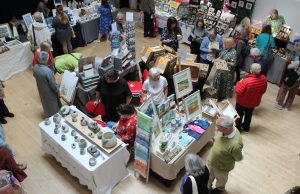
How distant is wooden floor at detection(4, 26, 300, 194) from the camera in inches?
186

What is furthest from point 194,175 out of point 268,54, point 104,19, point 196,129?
point 104,19

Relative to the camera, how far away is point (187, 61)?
6363mm

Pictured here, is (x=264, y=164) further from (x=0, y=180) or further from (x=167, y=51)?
(x=0, y=180)

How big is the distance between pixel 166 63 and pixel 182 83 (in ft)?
2.29

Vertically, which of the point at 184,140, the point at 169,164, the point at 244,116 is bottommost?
the point at 244,116

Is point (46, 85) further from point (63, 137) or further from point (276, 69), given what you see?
point (276, 69)

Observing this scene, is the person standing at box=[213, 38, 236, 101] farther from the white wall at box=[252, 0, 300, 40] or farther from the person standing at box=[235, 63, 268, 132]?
the white wall at box=[252, 0, 300, 40]

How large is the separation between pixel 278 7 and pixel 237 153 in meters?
5.35

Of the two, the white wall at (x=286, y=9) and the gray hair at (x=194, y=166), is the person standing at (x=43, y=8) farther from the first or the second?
the gray hair at (x=194, y=166)

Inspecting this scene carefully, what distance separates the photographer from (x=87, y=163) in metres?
4.15

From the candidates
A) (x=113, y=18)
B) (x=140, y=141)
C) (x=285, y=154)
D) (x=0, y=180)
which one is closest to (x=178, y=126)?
(x=140, y=141)

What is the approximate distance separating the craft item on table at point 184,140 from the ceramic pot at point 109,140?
100 centimetres

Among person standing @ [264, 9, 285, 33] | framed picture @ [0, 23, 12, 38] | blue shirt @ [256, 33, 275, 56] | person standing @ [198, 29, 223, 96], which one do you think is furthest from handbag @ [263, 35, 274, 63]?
framed picture @ [0, 23, 12, 38]

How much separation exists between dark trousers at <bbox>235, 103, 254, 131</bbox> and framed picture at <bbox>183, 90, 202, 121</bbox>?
0.97 meters
